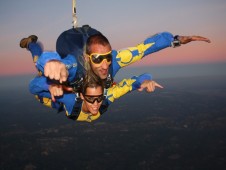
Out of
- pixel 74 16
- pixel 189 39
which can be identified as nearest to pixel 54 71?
pixel 74 16

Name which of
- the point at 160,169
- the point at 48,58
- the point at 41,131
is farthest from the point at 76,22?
the point at 41,131

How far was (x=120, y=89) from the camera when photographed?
4.99 meters

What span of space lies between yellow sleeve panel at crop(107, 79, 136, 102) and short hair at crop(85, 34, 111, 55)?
58.6 inches

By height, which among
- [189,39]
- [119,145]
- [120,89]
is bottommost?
[119,145]

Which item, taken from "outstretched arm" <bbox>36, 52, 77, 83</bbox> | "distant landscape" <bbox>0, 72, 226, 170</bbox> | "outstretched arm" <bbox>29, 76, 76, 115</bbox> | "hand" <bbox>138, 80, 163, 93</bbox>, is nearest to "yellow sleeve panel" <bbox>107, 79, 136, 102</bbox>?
"hand" <bbox>138, 80, 163, 93</bbox>

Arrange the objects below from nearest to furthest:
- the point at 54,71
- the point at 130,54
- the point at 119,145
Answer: the point at 54,71 < the point at 130,54 < the point at 119,145

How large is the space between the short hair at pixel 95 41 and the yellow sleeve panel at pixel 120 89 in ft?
4.88

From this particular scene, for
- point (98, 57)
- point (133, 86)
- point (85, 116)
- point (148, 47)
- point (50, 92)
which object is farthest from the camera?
point (85, 116)

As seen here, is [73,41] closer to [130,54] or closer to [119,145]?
[130,54]

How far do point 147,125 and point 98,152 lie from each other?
63.3m

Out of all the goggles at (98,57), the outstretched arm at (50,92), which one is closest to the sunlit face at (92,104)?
the outstretched arm at (50,92)

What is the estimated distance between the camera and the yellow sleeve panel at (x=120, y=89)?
16.0ft

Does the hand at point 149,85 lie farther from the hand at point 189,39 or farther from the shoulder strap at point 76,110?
the shoulder strap at point 76,110

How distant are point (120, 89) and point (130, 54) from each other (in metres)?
0.90
